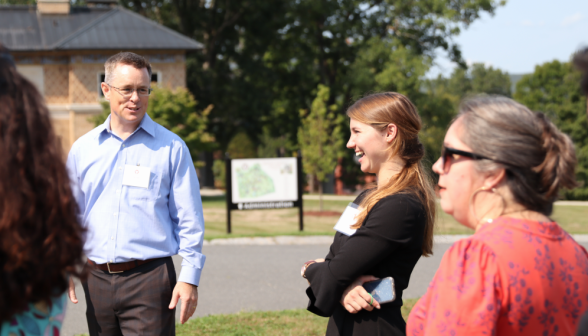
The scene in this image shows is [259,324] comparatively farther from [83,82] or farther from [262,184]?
[83,82]

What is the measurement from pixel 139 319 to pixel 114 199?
70cm

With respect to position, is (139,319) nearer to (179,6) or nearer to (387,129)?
(387,129)

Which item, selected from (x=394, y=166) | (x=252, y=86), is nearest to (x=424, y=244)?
(x=394, y=166)

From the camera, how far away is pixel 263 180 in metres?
12.5

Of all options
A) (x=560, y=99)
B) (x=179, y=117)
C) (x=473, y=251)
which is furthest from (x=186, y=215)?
(x=560, y=99)

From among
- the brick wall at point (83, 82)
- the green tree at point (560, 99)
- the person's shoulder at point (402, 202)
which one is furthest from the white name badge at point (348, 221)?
the green tree at point (560, 99)

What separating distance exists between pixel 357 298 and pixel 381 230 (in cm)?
33

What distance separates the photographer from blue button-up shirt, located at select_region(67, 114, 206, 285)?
10.1ft

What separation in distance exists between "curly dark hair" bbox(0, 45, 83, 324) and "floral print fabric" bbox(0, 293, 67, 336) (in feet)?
0.16

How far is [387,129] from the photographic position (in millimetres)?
2707


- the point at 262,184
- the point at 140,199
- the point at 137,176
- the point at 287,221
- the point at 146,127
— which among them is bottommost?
the point at 287,221

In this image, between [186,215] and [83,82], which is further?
[83,82]

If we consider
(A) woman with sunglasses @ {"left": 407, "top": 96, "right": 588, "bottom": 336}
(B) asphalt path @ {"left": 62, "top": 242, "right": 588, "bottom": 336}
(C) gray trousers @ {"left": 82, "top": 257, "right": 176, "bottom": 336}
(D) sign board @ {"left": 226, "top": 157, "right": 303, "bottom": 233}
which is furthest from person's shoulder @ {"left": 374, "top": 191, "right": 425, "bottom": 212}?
(D) sign board @ {"left": 226, "top": 157, "right": 303, "bottom": 233}

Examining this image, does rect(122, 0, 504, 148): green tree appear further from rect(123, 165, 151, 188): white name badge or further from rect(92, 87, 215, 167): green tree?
rect(123, 165, 151, 188): white name badge
